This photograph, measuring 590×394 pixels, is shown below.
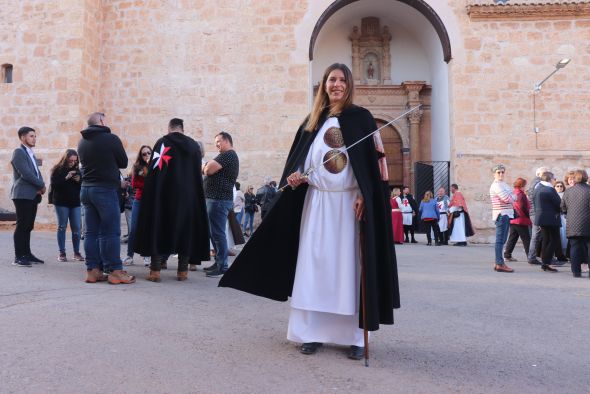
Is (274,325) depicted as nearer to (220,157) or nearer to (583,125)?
(220,157)

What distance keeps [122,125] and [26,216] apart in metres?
8.40

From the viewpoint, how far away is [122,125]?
45.8 feet

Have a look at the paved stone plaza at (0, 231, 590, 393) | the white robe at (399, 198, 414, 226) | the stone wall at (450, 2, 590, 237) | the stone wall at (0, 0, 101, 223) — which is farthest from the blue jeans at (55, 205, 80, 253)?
the stone wall at (450, 2, 590, 237)

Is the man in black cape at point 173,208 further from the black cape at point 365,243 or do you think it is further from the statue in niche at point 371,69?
the statue in niche at point 371,69

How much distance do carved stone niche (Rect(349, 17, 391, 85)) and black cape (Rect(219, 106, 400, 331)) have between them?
13468 mm

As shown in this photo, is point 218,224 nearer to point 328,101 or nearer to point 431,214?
point 328,101

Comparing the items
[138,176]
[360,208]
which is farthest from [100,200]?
[360,208]

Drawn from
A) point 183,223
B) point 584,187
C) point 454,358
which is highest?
point 584,187

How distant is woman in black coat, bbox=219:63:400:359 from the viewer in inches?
112

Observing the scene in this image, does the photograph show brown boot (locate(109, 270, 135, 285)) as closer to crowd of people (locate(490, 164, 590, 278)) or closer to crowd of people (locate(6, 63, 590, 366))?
crowd of people (locate(6, 63, 590, 366))

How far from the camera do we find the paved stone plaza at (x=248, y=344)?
2357 mm

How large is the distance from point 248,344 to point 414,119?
47.0ft

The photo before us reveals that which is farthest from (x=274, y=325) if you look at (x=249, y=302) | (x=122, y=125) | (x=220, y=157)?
(x=122, y=125)

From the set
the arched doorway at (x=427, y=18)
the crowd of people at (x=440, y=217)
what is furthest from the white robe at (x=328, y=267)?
the arched doorway at (x=427, y=18)
